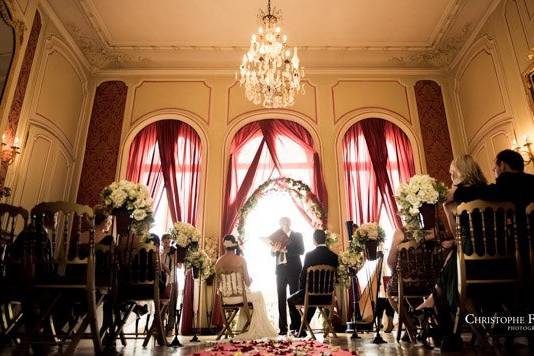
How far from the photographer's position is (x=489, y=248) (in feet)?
8.35

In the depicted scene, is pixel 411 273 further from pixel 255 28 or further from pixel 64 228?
pixel 255 28

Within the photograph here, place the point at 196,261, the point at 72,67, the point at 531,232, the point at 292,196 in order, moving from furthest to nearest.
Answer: the point at 72,67
the point at 292,196
the point at 196,261
the point at 531,232

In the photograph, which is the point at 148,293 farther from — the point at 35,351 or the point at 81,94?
the point at 81,94

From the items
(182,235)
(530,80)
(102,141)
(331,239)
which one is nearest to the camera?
(182,235)

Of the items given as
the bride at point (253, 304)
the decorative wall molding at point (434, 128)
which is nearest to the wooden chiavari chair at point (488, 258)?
the bride at point (253, 304)

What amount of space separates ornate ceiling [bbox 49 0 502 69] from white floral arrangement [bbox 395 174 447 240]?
14.9ft

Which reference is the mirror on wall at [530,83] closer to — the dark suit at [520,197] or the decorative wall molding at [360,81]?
the decorative wall molding at [360,81]

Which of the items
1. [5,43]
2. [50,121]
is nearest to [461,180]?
[5,43]

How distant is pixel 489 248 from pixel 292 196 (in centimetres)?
473

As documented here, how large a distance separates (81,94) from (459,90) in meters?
7.32

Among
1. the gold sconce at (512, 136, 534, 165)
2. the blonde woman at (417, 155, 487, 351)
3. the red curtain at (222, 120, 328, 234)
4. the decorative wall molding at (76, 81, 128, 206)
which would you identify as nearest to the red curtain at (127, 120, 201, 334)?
the decorative wall molding at (76, 81, 128, 206)

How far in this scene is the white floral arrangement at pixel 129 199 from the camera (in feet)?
11.6

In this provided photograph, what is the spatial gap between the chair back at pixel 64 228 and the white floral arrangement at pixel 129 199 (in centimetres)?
72

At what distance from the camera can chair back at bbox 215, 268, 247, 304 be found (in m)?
5.08
